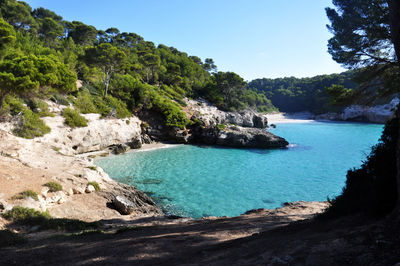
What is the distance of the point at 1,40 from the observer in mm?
18281

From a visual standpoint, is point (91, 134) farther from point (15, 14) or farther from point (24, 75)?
point (15, 14)

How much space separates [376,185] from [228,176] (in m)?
16.2

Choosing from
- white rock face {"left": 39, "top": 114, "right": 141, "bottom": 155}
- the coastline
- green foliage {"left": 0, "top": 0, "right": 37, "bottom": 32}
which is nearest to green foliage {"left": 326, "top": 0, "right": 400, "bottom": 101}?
white rock face {"left": 39, "top": 114, "right": 141, "bottom": 155}

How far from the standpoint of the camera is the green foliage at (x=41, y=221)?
7.88 metres

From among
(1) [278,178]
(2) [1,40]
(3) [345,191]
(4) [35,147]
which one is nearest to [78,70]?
(2) [1,40]

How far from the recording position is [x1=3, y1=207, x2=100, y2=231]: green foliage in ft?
25.9

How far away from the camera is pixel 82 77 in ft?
116

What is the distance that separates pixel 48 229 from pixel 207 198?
996 cm

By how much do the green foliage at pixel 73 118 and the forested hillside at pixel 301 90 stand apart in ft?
233

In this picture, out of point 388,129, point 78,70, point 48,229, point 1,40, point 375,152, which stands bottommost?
point 48,229

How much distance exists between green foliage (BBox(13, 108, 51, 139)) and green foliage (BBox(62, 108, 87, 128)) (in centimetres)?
249

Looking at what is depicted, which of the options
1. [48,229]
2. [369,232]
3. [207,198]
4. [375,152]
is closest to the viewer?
[369,232]

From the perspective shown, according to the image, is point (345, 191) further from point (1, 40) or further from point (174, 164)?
point (1, 40)

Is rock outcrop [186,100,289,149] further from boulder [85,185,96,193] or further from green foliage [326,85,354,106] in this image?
boulder [85,185,96,193]
